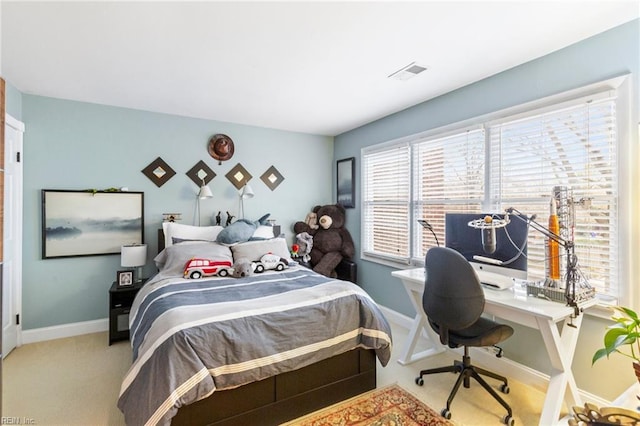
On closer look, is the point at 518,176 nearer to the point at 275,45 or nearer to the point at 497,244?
the point at 497,244

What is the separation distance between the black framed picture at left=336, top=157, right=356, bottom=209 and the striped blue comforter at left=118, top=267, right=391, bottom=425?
2095 mm

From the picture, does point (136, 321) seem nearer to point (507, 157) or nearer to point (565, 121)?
point (507, 157)

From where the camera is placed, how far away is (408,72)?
2572mm

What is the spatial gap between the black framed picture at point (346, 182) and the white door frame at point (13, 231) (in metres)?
3.69

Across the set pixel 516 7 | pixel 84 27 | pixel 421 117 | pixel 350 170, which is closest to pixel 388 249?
pixel 350 170

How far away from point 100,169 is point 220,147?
133 cm

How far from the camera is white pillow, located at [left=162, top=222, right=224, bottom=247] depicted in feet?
11.1

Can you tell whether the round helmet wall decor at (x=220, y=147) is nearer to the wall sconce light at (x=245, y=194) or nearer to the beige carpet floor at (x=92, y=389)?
the wall sconce light at (x=245, y=194)

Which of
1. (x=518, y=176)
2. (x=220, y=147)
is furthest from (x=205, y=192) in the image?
(x=518, y=176)

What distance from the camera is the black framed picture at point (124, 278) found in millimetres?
3211

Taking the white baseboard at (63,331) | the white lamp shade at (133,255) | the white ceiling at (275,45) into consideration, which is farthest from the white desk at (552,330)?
the white baseboard at (63,331)

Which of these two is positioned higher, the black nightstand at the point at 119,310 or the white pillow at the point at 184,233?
the white pillow at the point at 184,233

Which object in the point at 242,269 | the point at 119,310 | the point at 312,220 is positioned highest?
the point at 312,220

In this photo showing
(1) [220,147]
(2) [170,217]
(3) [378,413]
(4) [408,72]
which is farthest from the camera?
(1) [220,147]
